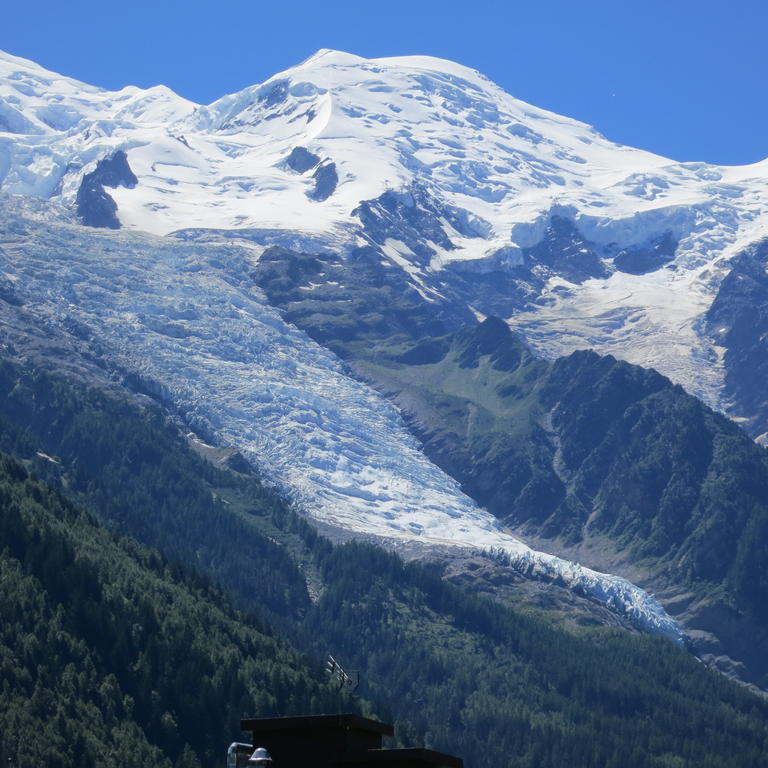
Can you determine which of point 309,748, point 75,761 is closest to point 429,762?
point 309,748

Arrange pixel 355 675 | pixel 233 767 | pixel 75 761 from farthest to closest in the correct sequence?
pixel 75 761
pixel 355 675
pixel 233 767

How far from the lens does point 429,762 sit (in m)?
54.3

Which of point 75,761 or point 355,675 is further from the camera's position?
point 75,761

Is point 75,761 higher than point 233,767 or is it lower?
lower

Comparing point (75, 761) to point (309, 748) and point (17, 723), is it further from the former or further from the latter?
point (309, 748)

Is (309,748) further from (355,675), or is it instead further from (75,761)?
(75,761)

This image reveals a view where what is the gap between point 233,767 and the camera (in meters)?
53.9

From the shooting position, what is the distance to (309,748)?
55.6m

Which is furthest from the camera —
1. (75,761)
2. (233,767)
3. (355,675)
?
(75,761)

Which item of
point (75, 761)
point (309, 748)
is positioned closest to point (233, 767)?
point (309, 748)

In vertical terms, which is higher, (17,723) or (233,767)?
(233,767)

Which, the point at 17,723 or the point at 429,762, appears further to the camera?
the point at 17,723

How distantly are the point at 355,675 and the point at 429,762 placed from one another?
14.6 feet

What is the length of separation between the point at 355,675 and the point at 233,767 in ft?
17.9
